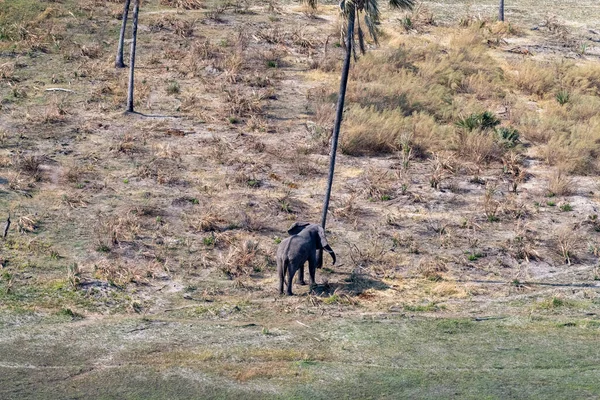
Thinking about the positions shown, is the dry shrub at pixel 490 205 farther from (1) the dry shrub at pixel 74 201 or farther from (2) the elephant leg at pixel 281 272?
(1) the dry shrub at pixel 74 201

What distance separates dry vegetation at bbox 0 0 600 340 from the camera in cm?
2023

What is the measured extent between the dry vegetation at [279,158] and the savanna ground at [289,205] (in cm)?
9

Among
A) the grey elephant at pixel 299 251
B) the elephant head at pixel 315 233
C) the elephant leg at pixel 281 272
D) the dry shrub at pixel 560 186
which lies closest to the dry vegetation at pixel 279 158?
the dry shrub at pixel 560 186

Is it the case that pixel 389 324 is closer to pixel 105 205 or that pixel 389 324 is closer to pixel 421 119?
pixel 105 205

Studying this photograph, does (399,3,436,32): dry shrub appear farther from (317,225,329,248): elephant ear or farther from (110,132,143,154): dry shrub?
(317,225,329,248): elephant ear

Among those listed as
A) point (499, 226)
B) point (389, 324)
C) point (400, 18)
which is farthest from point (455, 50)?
point (389, 324)

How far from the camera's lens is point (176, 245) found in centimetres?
2145

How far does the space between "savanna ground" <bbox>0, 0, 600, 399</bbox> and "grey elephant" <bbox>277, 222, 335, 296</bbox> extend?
0.46m

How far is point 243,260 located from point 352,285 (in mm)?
2574

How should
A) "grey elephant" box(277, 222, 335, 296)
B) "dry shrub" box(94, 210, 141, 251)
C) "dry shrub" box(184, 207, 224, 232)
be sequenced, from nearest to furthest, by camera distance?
"grey elephant" box(277, 222, 335, 296)
"dry shrub" box(94, 210, 141, 251)
"dry shrub" box(184, 207, 224, 232)

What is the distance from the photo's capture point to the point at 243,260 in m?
20.4

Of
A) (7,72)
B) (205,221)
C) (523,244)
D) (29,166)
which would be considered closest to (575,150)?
(523,244)

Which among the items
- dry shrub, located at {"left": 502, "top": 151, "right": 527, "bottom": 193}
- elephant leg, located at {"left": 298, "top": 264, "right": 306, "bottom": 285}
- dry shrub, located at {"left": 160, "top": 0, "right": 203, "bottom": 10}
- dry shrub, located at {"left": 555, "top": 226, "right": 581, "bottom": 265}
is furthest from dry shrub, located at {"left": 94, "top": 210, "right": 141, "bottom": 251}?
dry shrub, located at {"left": 160, "top": 0, "right": 203, "bottom": 10}

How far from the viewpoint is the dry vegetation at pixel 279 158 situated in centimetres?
2023
